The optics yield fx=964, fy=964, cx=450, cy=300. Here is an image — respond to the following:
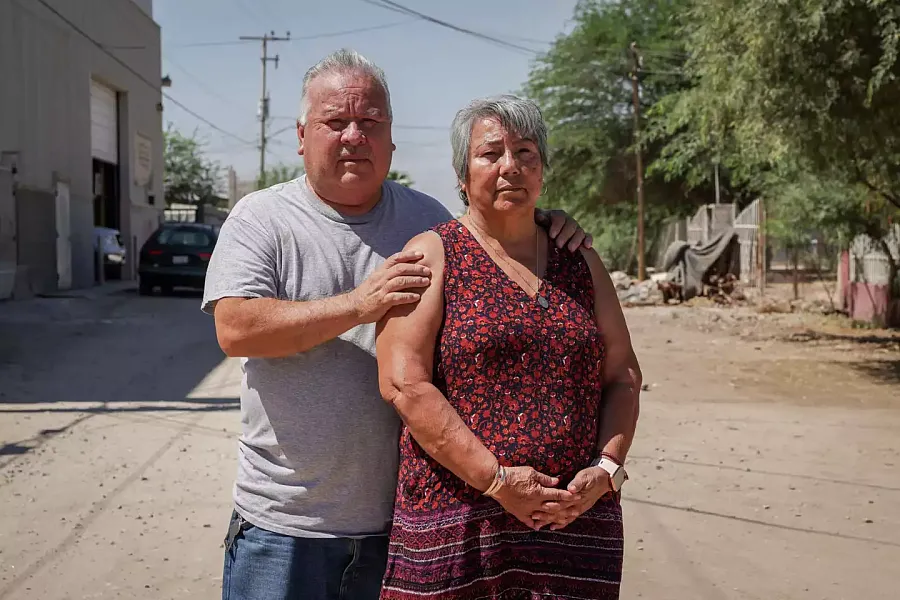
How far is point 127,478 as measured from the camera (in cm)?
632

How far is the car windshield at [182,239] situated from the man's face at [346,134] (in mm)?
17841

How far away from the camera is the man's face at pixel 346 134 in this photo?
8.21 feet

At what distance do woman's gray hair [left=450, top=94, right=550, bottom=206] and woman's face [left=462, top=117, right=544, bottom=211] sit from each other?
16mm

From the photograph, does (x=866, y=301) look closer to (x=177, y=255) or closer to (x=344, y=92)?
(x=177, y=255)

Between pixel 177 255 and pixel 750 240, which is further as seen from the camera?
pixel 750 240

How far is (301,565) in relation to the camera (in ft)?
8.10

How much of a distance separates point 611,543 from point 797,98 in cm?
887

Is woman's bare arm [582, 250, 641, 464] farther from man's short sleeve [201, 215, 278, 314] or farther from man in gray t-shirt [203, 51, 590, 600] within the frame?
man's short sleeve [201, 215, 278, 314]

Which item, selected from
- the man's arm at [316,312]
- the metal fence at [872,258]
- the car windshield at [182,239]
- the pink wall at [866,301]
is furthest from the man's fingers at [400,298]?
the car windshield at [182,239]

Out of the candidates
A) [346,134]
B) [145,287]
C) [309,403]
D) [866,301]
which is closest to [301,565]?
[309,403]

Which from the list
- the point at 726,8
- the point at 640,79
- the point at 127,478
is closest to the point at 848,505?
the point at 127,478

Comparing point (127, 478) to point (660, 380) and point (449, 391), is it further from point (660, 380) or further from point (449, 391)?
point (660, 380)

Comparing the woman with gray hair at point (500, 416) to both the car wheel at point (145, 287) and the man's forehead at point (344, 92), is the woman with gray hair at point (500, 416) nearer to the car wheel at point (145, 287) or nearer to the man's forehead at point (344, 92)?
the man's forehead at point (344, 92)

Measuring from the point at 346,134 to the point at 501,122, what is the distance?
1.31ft
